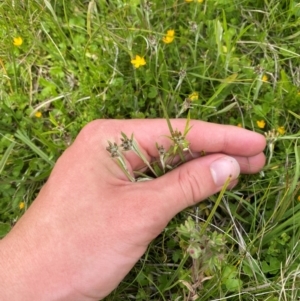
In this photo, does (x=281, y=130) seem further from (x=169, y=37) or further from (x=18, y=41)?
(x=18, y=41)

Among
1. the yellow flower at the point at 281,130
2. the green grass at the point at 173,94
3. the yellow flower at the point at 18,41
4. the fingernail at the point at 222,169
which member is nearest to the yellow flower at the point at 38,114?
the green grass at the point at 173,94

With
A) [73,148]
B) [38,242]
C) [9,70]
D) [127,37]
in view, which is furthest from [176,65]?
[38,242]

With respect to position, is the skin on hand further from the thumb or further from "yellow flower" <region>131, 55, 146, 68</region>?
"yellow flower" <region>131, 55, 146, 68</region>

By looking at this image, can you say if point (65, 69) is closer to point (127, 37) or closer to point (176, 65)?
point (127, 37)

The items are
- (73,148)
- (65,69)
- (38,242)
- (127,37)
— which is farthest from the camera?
(65,69)


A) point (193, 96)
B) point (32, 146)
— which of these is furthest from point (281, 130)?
point (32, 146)

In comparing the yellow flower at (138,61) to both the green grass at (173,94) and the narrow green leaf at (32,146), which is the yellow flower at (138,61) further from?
A: the narrow green leaf at (32,146)

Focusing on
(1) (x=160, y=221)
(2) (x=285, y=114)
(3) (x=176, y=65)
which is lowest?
(2) (x=285, y=114)
